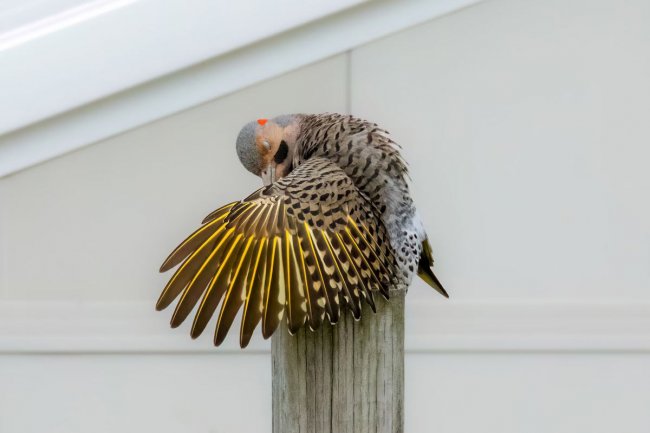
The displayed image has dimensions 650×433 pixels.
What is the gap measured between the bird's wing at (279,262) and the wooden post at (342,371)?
71 mm

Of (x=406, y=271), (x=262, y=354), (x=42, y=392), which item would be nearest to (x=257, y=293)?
(x=406, y=271)

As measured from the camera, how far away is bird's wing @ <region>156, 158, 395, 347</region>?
148 centimetres

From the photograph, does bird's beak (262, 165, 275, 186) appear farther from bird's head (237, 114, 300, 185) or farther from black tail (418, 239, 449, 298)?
black tail (418, 239, 449, 298)

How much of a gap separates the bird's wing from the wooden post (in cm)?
7

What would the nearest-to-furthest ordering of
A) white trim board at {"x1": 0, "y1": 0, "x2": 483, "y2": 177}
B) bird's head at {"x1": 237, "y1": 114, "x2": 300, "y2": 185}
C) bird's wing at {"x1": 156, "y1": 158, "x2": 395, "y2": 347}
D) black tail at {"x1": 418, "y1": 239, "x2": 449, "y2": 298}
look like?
bird's wing at {"x1": 156, "y1": 158, "x2": 395, "y2": 347} < bird's head at {"x1": 237, "y1": 114, "x2": 300, "y2": 185} < black tail at {"x1": 418, "y1": 239, "x2": 449, "y2": 298} < white trim board at {"x1": 0, "y1": 0, "x2": 483, "y2": 177}

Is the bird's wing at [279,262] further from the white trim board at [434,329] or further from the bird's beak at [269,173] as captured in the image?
the white trim board at [434,329]

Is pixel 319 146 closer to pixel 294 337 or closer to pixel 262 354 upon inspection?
pixel 294 337

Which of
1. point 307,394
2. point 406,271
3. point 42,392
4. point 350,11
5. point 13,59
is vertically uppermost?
point 350,11

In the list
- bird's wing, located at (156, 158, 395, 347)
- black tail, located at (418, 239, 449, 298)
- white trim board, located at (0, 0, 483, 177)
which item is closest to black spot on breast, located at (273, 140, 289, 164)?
bird's wing, located at (156, 158, 395, 347)

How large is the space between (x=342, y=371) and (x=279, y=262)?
10.9 inches

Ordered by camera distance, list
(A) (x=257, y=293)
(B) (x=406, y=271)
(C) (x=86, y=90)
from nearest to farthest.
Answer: (A) (x=257, y=293)
(B) (x=406, y=271)
(C) (x=86, y=90)

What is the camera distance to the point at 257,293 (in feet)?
4.87

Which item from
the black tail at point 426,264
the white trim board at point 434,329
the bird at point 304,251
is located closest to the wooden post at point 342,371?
the bird at point 304,251

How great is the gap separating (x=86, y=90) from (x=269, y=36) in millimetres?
793
